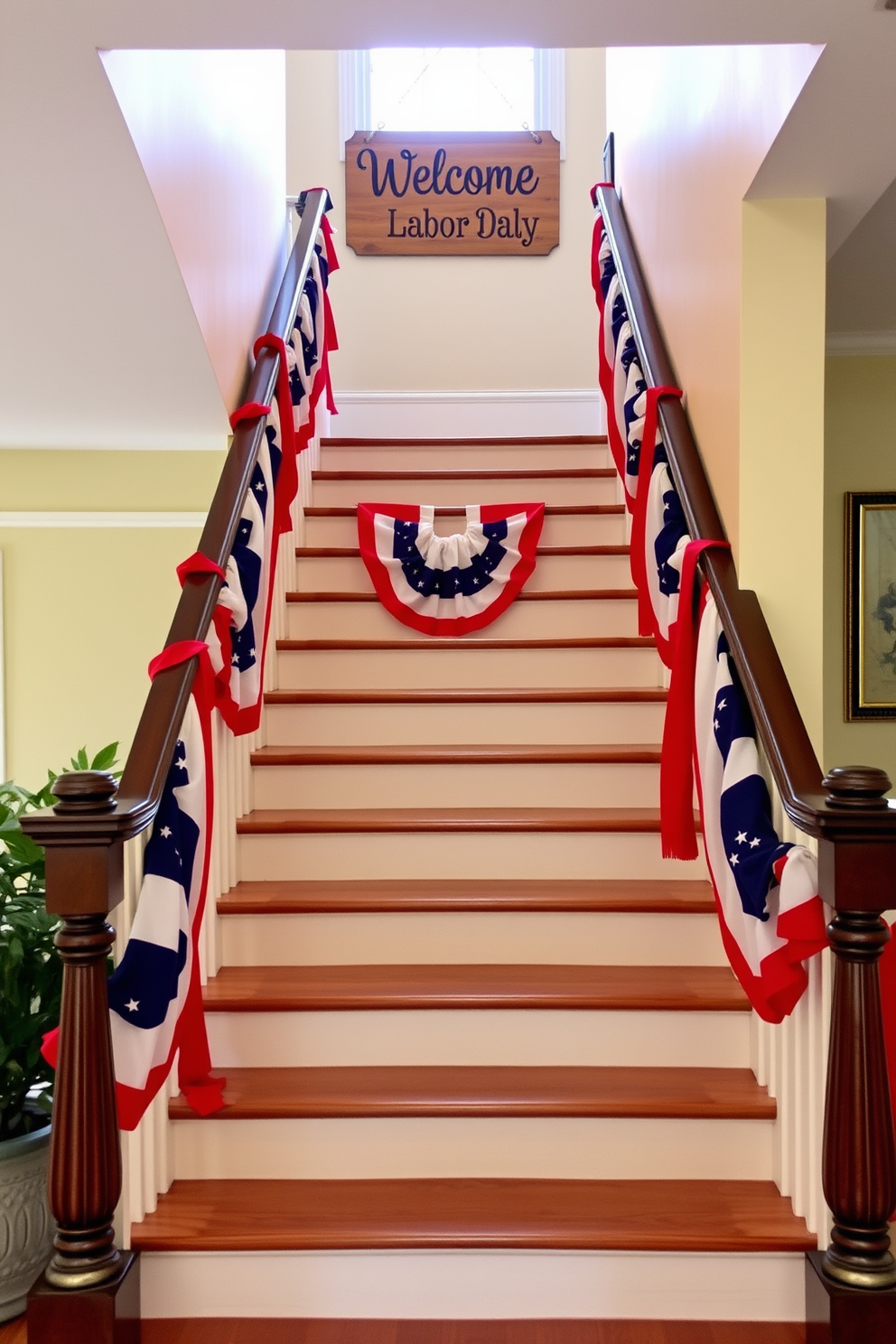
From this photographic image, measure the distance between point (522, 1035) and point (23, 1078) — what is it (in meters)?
0.93

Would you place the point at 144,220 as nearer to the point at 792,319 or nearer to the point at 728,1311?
the point at 792,319

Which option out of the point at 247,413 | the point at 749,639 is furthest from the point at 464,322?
the point at 749,639

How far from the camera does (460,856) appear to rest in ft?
8.61

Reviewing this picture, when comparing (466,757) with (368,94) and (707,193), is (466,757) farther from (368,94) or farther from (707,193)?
(368,94)

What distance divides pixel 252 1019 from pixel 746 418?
1.55 m

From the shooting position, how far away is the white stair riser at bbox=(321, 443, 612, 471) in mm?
4070

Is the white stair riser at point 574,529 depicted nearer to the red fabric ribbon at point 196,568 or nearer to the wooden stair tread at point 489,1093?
the red fabric ribbon at point 196,568

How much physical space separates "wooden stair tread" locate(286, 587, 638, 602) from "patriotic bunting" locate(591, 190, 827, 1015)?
18 centimetres

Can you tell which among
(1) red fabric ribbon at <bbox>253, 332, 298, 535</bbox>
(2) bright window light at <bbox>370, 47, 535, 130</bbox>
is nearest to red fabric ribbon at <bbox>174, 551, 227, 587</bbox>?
(1) red fabric ribbon at <bbox>253, 332, 298, 535</bbox>

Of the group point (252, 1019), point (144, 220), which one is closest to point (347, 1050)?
point (252, 1019)

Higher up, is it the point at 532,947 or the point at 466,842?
the point at 466,842

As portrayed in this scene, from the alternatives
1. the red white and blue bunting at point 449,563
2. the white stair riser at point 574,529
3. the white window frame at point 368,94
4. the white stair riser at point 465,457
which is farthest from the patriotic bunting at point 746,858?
the white window frame at point 368,94

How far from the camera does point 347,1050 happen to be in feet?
7.34

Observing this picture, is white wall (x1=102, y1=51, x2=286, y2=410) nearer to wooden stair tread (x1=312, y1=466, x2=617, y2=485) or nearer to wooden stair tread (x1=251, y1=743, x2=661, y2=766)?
wooden stair tread (x1=312, y1=466, x2=617, y2=485)
